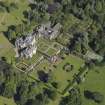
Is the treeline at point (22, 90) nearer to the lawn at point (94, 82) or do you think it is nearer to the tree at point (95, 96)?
the tree at point (95, 96)

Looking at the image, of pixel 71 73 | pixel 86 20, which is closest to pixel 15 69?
pixel 71 73

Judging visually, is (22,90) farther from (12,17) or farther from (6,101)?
(12,17)

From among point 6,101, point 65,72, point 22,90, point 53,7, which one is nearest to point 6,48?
point 65,72

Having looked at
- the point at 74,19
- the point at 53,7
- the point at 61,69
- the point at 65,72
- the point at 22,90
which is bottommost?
the point at 65,72

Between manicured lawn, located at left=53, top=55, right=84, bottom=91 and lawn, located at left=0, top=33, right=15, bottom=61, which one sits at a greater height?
lawn, located at left=0, top=33, right=15, bottom=61

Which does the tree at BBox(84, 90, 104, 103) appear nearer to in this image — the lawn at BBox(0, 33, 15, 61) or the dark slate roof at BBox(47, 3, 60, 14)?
the lawn at BBox(0, 33, 15, 61)

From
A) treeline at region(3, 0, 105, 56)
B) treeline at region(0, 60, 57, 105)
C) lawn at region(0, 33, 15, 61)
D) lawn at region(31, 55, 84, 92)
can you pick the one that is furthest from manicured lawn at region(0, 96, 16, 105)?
treeline at region(3, 0, 105, 56)

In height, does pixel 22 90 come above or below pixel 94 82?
above
